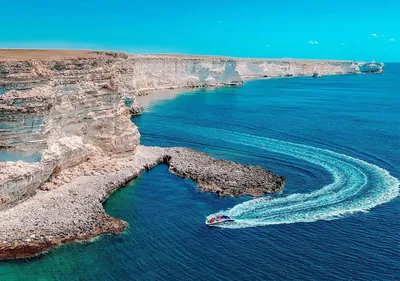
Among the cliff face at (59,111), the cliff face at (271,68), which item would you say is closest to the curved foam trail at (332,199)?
the cliff face at (59,111)

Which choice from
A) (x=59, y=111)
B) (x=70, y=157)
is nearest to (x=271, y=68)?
(x=70, y=157)

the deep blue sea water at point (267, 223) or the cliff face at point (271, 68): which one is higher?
the cliff face at point (271, 68)

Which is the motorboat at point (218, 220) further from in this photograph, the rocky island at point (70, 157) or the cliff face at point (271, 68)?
the cliff face at point (271, 68)

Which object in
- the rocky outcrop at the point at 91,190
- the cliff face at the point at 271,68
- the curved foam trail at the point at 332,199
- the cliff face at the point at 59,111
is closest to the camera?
the rocky outcrop at the point at 91,190

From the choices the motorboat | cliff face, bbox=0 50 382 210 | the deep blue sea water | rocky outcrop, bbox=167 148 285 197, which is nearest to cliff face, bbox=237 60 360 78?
the deep blue sea water

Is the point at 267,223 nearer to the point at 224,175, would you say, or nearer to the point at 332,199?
the point at 332,199
